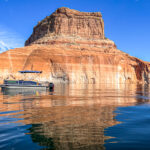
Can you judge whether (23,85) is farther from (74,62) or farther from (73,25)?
(73,25)

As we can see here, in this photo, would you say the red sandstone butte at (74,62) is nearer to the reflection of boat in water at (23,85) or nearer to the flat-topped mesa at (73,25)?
the flat-topped mesa at (73,25)

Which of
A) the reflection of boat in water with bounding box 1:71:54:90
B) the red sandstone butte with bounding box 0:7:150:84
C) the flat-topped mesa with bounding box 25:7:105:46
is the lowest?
the reflection of boat in water with bounding box 1:71:54:90

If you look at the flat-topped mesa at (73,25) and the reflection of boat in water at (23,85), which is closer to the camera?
the reflection of boat in water at (23,85)

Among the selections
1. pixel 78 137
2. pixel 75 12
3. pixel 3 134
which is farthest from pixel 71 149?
pixel 75 12

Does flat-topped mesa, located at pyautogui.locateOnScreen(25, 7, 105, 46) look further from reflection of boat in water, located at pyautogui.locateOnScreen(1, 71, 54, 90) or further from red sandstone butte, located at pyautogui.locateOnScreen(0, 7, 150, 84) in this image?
reflection of boat in water, located at pyautogui.locateOnScreen(1, 71, 54, 90)

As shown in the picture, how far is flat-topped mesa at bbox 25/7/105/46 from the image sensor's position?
112 metres

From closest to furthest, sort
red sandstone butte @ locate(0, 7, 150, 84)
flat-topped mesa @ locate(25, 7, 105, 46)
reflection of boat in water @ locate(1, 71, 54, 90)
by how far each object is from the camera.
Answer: reflection of boat in water @ locate(1, 71, 54, 90) < red sandstone butte @ locate(0, 7, 150, 84) < flat-topped mesa @ locate(25, 7, 105, 46)

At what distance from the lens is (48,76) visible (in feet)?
271

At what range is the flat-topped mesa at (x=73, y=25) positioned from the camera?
112 meters

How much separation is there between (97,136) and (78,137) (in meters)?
0.60

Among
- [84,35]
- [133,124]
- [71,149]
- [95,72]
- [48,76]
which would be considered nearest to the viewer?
[71,149]

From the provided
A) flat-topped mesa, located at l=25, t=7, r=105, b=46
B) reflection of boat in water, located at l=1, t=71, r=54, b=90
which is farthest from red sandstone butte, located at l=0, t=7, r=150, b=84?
reflection of boat in water, located at l=1, t=71, r=54, b=90

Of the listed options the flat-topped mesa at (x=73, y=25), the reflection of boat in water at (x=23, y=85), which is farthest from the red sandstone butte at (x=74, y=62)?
the reflection of boat in water at (x=23, y=85)

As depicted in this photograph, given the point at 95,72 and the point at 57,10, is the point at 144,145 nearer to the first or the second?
the point at 95,72
